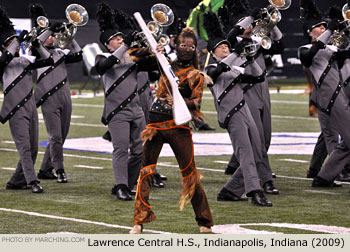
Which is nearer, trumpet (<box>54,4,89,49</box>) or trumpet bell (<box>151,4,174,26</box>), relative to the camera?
trumpet bell (<box>151,4,174,26</box>)

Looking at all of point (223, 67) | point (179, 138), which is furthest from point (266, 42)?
point (179, 138)

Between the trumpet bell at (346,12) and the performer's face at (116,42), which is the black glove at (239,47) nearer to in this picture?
the performer's face at (116,42)

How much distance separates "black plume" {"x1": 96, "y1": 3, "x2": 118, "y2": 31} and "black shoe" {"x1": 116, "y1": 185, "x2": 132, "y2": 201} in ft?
5.56

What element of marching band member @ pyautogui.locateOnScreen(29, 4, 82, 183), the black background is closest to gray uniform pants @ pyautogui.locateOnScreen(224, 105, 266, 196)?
marching band member @ pyautogui.locateOnScreen(29, 4, 82, 183)

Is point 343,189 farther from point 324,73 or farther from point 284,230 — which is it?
point 284,230

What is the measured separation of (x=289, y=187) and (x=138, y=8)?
1557 centimetres

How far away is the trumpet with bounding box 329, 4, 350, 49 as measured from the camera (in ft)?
34.8

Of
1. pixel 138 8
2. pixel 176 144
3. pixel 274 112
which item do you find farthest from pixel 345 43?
pixel 138 8

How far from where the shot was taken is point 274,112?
74.1 ft

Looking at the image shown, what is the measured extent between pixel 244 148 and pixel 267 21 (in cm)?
157

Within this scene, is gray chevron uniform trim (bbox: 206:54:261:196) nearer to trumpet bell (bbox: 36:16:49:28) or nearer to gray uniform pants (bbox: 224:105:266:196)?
gray uniform pants (bbox: 224:105:266:196)

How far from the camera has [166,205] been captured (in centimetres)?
980

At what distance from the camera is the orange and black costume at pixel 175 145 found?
795 cm

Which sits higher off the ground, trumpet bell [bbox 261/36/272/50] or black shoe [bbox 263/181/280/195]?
trumpet bell [bbox 261/36/272/50]
